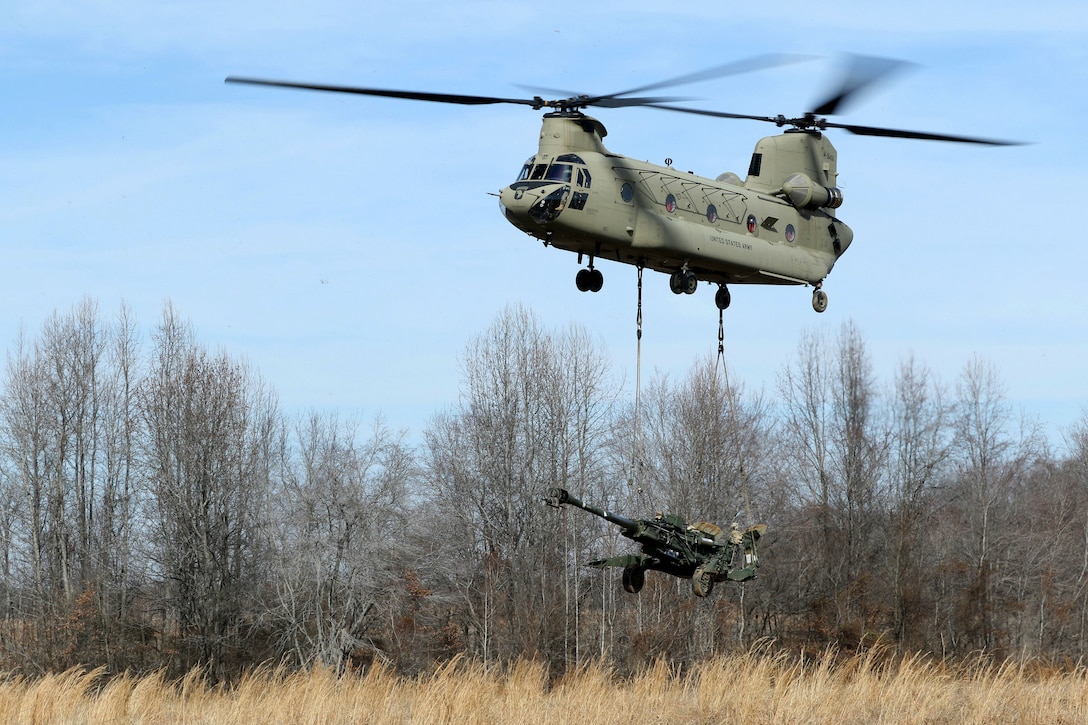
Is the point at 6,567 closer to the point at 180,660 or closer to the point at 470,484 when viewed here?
the point at 180,660

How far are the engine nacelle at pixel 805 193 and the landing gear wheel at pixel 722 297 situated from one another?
202cm

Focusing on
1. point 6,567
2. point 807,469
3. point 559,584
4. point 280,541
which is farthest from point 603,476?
point 6,567

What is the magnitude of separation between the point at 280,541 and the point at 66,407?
947 centimetres

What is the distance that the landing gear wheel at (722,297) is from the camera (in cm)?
2116

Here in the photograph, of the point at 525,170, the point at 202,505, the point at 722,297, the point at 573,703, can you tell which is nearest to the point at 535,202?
the point at 525,170

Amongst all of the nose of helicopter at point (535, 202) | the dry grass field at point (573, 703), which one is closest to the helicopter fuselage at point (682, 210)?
the nose of helicopter at point (535, 202)

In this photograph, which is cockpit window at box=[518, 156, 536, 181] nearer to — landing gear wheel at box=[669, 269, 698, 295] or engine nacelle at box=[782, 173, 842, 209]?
landing gear wheel at box=[669, 269, 698, 295]

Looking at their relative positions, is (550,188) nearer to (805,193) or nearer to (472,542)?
(805,193)

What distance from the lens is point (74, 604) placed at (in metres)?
43.4

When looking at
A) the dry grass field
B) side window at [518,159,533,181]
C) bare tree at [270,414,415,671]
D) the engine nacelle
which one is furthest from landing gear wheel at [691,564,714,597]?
bare tree at [270,414,415,671]

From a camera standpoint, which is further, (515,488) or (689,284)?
(515,488)

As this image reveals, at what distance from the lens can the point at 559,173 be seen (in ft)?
59.6

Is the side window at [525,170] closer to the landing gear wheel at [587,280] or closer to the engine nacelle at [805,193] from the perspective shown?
the landing gear wheel at [587,280]

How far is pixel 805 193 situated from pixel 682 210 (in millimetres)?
3250
